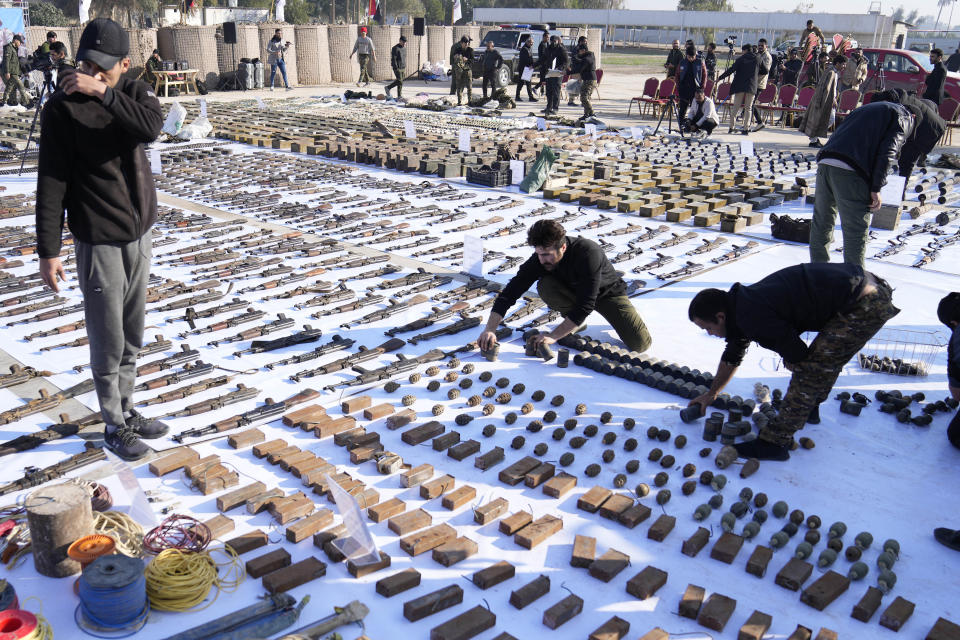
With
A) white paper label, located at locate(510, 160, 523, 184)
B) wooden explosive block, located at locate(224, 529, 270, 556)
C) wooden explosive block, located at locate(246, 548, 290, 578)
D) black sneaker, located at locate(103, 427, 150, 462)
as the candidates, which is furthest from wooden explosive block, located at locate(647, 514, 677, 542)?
white paper label, located at locate(510, 160, 523, 184)

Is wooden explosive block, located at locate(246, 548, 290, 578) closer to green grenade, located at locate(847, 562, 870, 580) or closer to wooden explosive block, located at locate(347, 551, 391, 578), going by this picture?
wooden explosive block, located at locate(347, 551, 391, 578)

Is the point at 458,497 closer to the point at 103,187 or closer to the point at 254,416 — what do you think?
the point at 254,416

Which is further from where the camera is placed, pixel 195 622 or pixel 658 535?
pixel 658 535

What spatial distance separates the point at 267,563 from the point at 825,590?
99.2 inches

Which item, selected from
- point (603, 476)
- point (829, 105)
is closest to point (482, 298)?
point (603, 476)

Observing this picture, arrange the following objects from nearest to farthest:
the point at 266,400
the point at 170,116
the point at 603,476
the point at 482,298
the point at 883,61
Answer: the point at 603,476, the point at 266,400, the point at 482,298, the point at 170,116, the point at 883,61

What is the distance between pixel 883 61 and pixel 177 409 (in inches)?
814

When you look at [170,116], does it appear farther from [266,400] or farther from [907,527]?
[907,527]

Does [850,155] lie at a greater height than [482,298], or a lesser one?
greater

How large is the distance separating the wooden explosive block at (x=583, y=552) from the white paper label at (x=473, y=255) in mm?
3849

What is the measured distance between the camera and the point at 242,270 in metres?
7.77

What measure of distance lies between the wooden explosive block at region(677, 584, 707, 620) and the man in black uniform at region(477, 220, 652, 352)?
2393 millimetres

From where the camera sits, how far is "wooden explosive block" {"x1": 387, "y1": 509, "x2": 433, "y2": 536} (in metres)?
3.89

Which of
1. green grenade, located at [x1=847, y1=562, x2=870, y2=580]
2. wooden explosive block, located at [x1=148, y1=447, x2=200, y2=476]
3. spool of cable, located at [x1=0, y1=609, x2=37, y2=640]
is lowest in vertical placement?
green grenade, located at [x1=847, y1=562, x2=870, y2=580]
